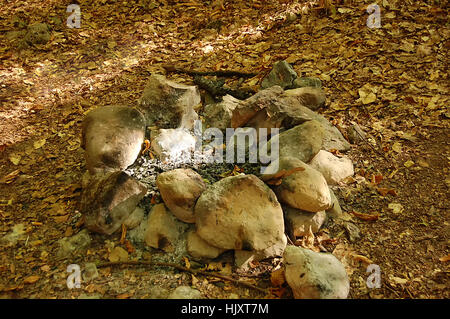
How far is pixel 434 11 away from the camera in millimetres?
4000

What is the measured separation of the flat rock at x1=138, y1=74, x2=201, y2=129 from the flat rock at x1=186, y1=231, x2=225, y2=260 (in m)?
1.02

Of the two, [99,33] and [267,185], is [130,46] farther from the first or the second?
[267,185]

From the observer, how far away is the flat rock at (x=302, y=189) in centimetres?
233

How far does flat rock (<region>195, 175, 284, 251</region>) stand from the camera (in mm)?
2236

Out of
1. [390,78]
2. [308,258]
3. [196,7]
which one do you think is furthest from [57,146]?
[390,78]

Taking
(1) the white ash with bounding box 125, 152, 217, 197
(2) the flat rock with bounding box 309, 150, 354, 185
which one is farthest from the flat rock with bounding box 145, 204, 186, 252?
(2) the flat rock with bounding box 309, 150, 354, 185

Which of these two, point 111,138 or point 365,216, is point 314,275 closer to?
point 365,216

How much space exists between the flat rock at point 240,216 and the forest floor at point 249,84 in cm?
26

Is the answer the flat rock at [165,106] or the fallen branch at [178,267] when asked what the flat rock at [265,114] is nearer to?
the flat rock at [165,106]

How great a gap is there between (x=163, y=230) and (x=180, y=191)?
294 millimetres

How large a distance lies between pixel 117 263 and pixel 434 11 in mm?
4267

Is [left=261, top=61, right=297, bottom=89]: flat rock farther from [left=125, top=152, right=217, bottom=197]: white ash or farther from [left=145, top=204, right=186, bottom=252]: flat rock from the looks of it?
[left=145, top=204, right=186, bottom=252]: flat rock

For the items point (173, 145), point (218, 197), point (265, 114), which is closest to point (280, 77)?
point (265, 114)

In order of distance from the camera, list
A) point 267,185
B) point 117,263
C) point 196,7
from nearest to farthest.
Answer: point 117,263, point 267,185, point 196,7
